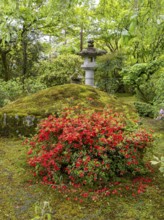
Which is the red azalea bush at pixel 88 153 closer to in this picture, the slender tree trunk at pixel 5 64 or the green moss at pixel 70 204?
the green moss at pixel 70 204

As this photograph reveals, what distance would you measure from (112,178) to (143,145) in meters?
0.62

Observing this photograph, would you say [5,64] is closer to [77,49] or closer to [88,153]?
[77,49]

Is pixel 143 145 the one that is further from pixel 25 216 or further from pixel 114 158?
pixel 25 216

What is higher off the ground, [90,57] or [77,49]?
[77,49]

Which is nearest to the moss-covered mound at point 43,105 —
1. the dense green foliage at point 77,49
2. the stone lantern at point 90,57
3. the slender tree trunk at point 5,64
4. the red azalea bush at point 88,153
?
the red azalea bush at point 88,153

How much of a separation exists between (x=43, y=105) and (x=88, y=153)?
8.49 feet

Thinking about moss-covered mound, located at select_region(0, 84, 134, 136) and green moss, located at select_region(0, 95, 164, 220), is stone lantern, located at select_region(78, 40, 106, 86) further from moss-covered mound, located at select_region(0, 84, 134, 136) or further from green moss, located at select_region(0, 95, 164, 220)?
green moss, located at select_region(0, 95, 164, 220)

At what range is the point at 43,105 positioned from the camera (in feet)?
18.1

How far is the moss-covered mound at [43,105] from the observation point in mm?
5219

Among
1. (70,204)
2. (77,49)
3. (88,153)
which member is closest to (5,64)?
(77,49)

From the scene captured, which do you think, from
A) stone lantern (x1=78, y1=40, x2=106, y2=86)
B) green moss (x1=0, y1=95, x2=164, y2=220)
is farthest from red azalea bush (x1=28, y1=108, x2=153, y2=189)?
stone lantern (x1=78, y1=40, x2=106, y2=86)

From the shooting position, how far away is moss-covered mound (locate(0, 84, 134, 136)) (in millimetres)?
5219

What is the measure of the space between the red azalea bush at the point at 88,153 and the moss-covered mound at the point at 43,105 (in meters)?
1.45

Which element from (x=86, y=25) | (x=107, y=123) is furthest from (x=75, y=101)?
(x=86, y=25)
